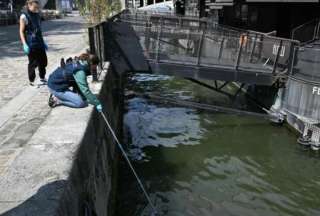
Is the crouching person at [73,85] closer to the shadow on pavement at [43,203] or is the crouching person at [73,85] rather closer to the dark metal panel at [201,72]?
the shadow on pavement at [43,203]

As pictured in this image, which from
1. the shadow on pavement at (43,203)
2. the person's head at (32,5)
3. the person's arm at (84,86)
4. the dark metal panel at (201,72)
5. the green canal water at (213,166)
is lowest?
the green canal water at (213,166)

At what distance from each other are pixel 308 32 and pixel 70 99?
13277 millimetres

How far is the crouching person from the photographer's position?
23.2 feet

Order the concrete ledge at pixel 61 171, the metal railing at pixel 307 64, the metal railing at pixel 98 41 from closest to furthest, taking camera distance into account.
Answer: the concrete ledge at pixel 61 171, the metal railing at pixel 98 41, the metal railing at pixel 307 64

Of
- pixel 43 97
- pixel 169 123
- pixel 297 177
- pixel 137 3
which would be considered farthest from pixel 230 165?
pixel 137 3

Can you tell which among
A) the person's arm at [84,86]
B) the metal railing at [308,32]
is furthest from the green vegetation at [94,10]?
the person's arm at [84,86]

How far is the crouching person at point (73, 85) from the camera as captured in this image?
23.2 ft

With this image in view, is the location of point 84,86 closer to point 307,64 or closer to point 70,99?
point 70,99

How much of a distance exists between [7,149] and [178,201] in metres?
3.98

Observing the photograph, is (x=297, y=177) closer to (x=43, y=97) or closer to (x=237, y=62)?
(x=237, y=62)

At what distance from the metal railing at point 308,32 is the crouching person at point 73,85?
39.5 feet

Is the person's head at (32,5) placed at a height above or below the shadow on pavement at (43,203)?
above

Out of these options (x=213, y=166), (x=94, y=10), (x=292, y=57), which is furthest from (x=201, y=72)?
(x=94, y=10)

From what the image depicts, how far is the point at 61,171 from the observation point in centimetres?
463
